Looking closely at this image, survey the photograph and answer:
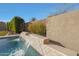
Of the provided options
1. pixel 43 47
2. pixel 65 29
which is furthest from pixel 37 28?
pixel 65 29

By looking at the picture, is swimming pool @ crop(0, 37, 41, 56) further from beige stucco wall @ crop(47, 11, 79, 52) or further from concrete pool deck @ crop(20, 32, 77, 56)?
beige stucco wall @ crop(47, 11, 79, 52)

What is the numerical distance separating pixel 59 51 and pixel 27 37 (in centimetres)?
88

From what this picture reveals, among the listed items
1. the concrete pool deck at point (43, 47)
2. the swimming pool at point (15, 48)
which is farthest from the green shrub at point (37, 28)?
the swimming pool at point (15, 48)

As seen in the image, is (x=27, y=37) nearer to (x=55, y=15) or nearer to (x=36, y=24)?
(x=36, y=24)

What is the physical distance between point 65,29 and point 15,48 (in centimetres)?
116

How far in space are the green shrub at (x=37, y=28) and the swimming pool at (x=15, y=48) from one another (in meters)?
0.33

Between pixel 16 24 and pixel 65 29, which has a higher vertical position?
pixel 16 24

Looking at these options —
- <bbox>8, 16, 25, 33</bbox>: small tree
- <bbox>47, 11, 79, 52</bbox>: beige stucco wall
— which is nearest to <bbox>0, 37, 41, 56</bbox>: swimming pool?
<bbox>8, 16, 25, 33</bbox>: small tree

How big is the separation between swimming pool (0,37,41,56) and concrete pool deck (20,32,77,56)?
10cm

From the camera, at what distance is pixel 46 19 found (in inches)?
178

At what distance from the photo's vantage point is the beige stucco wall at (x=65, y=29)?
4355 mm

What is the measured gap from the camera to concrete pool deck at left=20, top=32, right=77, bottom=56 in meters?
4.18

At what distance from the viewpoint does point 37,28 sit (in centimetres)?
453

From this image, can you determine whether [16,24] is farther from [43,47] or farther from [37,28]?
[43,47]
